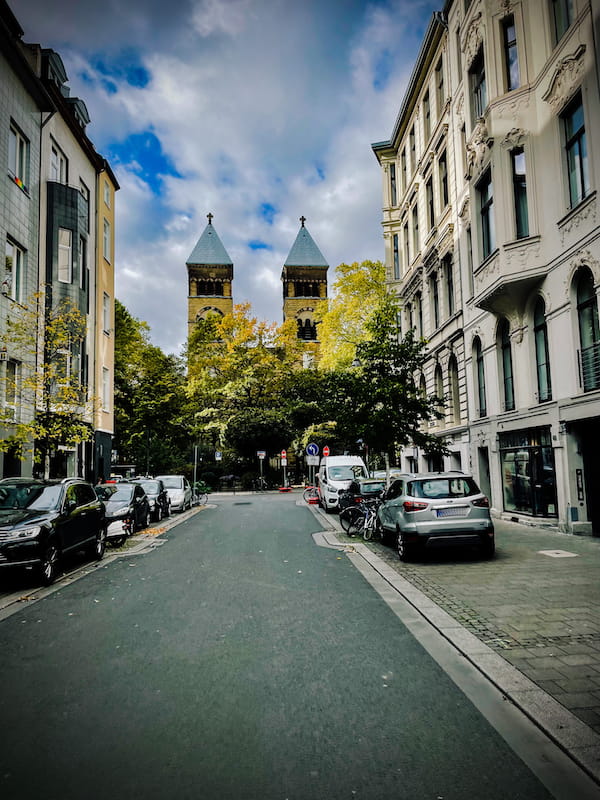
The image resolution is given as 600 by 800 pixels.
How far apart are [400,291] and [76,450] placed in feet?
61.5

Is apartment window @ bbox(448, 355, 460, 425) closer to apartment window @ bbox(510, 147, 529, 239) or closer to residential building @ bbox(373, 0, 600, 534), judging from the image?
residential building @ bbox(373, 0, 600, 534)

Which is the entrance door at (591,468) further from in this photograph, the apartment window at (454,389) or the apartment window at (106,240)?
the apartment window at (106,240)

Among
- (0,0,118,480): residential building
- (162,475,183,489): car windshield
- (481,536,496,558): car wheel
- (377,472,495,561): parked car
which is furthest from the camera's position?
(162,475,183,489): car windshield

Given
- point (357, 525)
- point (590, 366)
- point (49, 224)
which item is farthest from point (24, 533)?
point (49, 224)

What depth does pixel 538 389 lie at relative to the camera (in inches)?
690

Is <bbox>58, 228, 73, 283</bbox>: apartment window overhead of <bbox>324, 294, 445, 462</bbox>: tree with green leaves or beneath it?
overhead

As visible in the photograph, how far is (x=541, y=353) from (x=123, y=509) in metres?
11.8

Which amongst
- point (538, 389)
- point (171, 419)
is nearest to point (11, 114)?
point (538, 389)

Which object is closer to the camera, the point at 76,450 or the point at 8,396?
the point at 8,396

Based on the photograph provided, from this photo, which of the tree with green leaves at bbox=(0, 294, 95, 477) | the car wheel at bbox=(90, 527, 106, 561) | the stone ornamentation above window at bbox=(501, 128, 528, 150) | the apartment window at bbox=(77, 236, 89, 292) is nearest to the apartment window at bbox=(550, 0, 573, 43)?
the stone ornamentation above window at bbox=(501, 128, 528, 150)

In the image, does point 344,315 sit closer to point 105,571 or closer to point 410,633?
point 105,571

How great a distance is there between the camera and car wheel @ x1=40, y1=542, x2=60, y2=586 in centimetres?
981

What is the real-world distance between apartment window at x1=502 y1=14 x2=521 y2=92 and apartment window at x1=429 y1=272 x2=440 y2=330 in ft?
35.1

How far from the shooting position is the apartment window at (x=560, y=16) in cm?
1548
